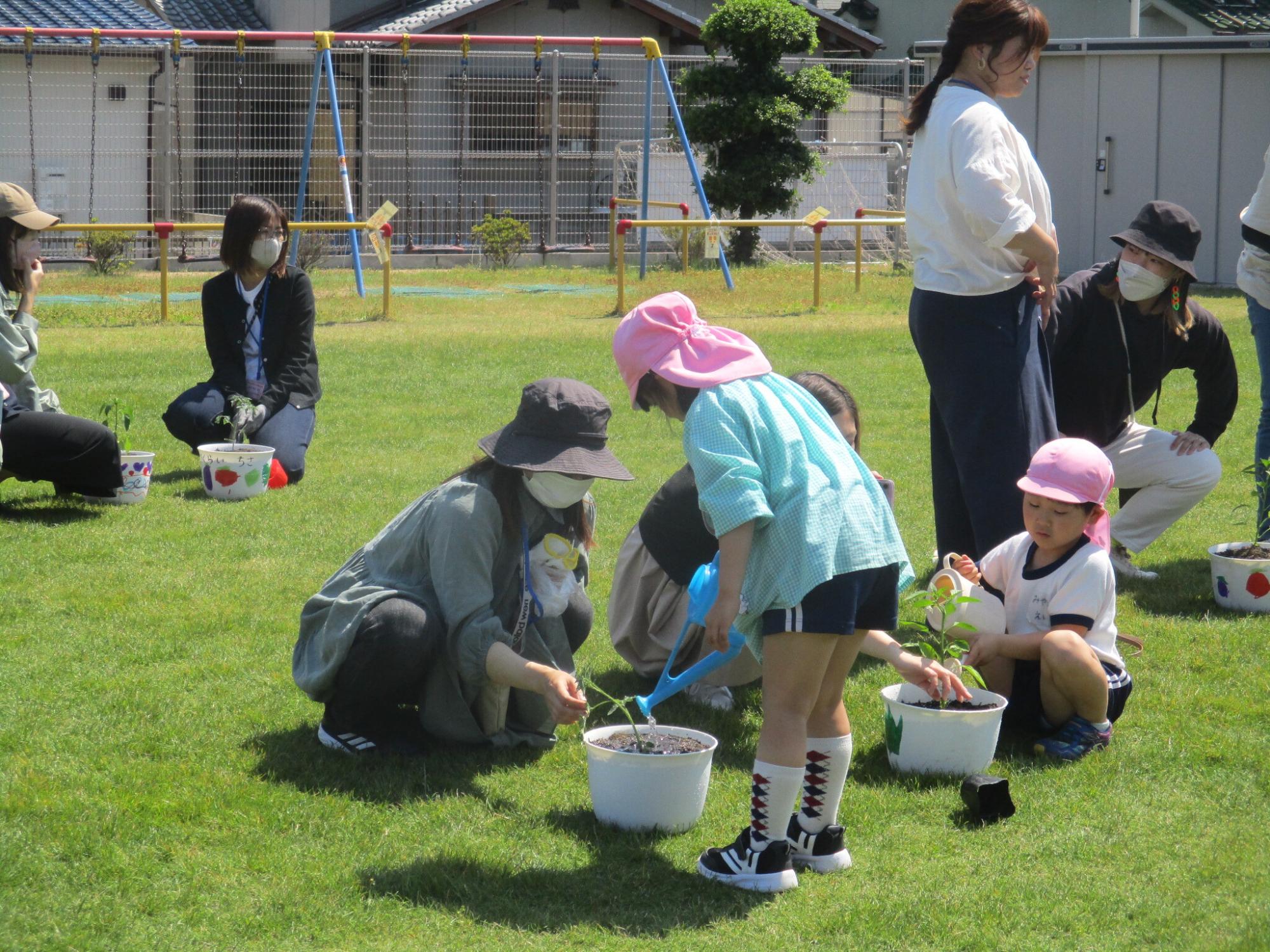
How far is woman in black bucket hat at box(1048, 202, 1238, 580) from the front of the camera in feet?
17.2

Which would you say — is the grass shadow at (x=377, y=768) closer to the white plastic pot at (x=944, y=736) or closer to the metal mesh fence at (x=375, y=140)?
the white plastic pot at (x=944, y=736)

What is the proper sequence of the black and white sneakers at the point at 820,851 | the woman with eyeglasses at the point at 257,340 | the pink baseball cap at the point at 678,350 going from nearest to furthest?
the pink baseball cap at the point at 678,350 → the black and white sneakers at the point at 820,851 → the woman with eyeglasses at the point at 257,340

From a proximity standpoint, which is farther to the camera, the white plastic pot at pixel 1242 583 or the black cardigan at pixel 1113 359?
the black cardigan at pixel 1113 359

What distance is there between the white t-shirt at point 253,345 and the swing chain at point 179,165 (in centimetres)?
945

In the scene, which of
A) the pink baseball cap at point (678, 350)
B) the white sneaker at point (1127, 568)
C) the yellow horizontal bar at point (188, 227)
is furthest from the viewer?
the yellow horizontal bar at point (188, 227)

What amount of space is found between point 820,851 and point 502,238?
1598cm

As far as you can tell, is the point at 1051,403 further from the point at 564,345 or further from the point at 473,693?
the point at 564,345

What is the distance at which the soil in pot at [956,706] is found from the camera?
11.7 feet

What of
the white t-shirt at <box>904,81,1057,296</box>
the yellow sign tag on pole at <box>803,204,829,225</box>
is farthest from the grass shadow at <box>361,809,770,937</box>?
the yellow sign tag on pole at <box>803,204,829,225</box>

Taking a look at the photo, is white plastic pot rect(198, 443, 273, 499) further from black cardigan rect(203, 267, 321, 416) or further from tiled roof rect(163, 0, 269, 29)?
tiled roof rect(163, 0, 269, 29)

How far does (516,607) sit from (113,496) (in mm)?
3368

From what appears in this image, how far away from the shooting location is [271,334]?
7.29 m

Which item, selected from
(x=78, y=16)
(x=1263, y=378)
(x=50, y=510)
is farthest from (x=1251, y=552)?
(x=78, y=16)

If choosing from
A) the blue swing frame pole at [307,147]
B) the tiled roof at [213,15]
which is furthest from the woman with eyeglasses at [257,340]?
the tiled roof at [213,15]
